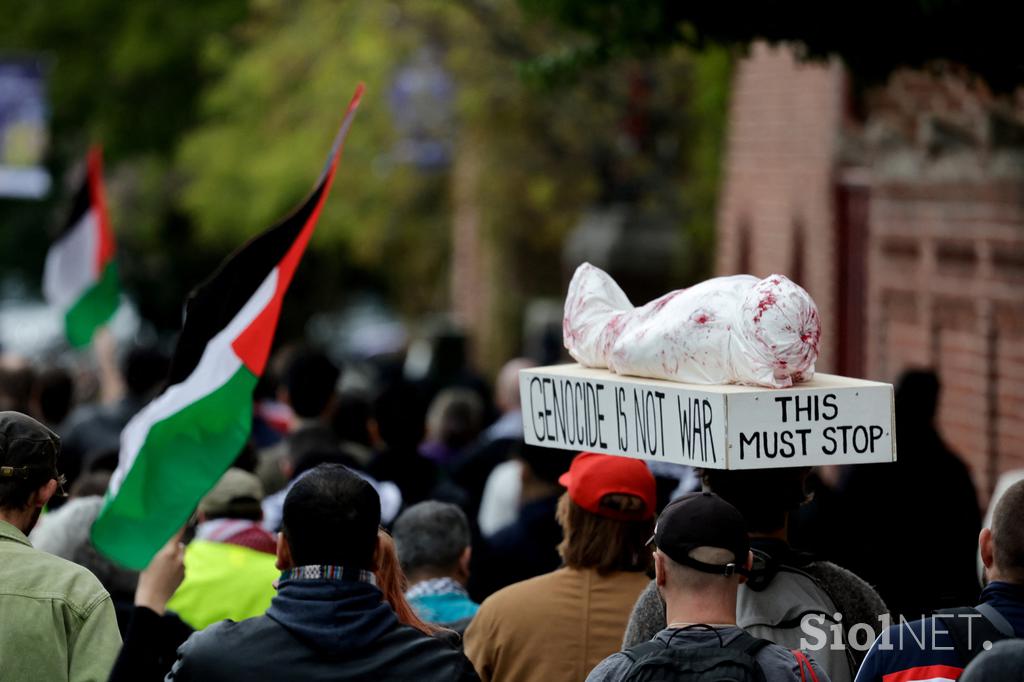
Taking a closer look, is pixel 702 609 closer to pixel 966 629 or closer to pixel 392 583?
pixel 966 629

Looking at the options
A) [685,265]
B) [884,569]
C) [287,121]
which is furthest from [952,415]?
[287,121]

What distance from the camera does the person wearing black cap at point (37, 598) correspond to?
432 centimetres

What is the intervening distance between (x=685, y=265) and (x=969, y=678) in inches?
688

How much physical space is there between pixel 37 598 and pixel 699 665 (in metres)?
1.74

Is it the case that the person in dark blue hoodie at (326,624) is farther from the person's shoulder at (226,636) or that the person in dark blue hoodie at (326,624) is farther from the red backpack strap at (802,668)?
the red backpack strap at (802,668)

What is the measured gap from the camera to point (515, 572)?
6598 millimetres

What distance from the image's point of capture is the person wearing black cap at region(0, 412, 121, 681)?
14.2 ft

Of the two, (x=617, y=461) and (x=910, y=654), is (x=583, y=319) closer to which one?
(x=617, y=461)

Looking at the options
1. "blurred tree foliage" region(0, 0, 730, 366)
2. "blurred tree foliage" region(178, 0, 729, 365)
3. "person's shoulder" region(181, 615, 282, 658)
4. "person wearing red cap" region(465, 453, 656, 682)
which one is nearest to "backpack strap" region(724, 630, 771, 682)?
"person's shoulder" region(181, 615, 282, 658)

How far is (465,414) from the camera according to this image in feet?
33.6

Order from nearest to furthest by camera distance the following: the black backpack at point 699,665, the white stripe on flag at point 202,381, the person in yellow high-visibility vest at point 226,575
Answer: the black backpack at point 699,665 < the white stripe on flag at point 202,381 < the person in yellow high-visibility vest at point 226,575

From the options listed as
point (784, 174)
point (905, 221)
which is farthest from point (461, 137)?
point (905, 221)

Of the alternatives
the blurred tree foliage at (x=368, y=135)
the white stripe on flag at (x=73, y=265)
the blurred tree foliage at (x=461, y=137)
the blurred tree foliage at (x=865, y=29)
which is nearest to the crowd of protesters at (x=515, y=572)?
the blurred tree foliage at (x=865, y=29)

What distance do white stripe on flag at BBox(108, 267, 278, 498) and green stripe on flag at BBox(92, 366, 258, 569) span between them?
0.07 ft
